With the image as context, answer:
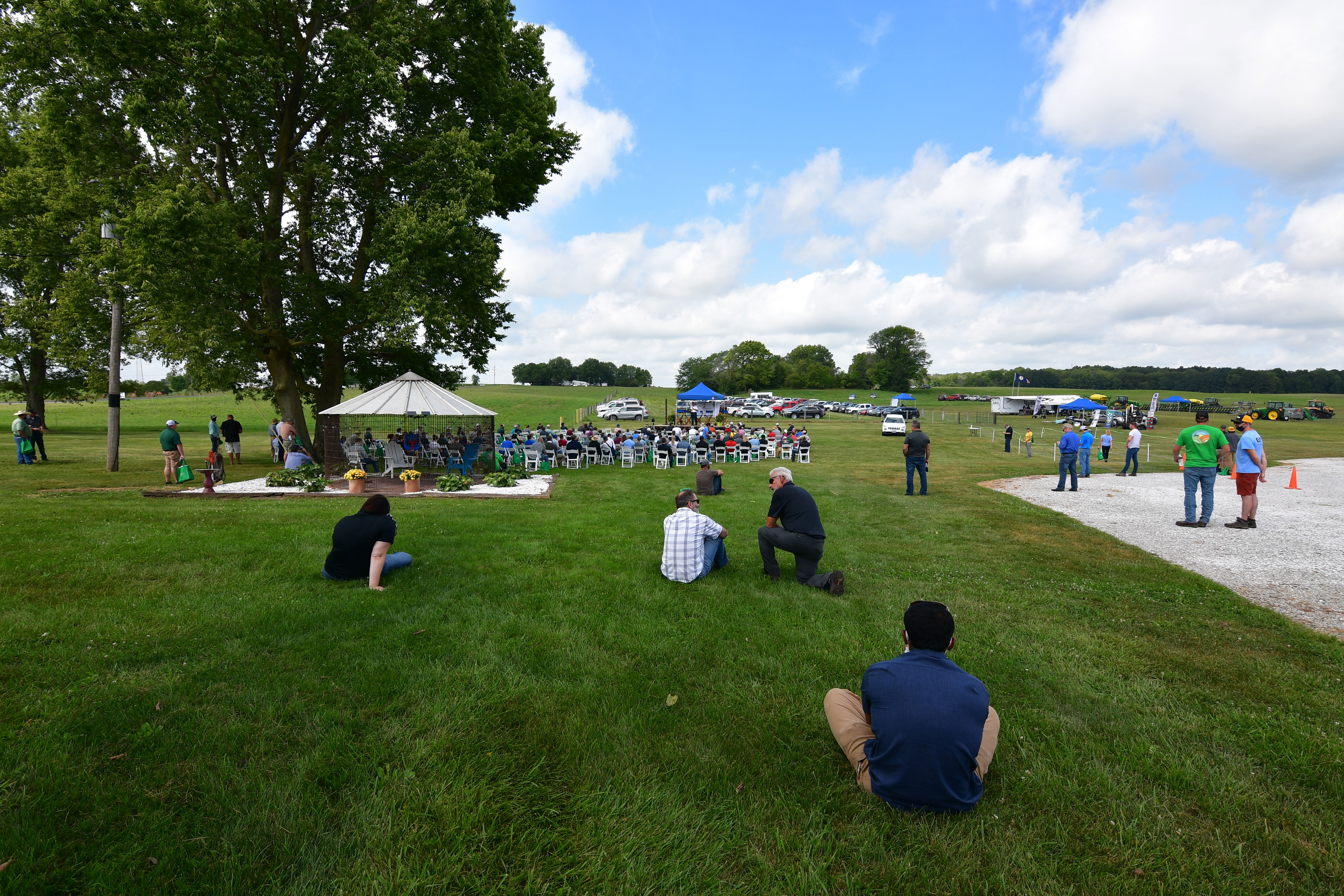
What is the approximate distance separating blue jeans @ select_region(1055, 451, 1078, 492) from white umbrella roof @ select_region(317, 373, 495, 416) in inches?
561

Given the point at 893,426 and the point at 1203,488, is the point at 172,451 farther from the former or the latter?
the point at 893,426

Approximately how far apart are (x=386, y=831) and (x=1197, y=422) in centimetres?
1211

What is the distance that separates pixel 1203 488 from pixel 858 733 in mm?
9648

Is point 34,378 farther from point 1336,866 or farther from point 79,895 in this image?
point 1336,866

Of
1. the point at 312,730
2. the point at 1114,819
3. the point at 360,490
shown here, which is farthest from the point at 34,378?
the point at 1114,819

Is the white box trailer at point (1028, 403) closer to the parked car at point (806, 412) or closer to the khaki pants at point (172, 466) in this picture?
the parked car at point (806, 412)

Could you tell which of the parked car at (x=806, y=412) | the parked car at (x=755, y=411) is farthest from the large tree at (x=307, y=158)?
the parked car at (x=806, y=412)

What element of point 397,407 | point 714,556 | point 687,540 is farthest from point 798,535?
point 397,407

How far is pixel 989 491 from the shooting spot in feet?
44.2

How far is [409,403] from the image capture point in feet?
47.4

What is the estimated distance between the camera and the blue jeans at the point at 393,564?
5766 millimetres

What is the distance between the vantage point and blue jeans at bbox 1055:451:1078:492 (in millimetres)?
13367

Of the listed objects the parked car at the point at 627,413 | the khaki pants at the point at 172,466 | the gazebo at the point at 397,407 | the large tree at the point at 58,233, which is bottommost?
the khaki pants at the point at 172,466

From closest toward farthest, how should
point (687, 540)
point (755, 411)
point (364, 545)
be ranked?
point (364, 545) < point (687, 540) < point (755, 411)
